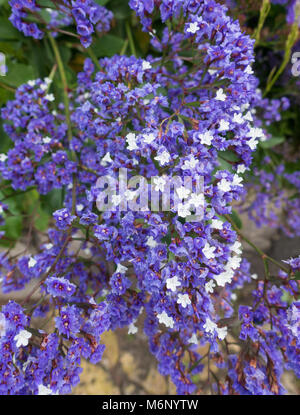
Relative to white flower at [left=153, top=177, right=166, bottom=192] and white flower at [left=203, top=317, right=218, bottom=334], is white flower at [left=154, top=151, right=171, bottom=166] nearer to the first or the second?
white flower at [left=153, top=177, right=166, bottom=192]

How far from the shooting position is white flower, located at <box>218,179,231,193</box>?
78 centimetres

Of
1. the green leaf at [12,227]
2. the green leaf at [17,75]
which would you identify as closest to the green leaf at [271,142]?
the green leaf at [17,75]

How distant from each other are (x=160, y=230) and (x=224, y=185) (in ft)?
0.58

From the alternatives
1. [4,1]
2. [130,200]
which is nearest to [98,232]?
[130,200]

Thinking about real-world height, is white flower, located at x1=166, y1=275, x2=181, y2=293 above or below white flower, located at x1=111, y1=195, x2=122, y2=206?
below

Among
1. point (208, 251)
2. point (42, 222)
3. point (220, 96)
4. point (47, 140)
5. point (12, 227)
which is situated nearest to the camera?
point (208, 251)

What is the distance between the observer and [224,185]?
30.7 inches

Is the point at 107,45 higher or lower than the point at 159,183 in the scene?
higher

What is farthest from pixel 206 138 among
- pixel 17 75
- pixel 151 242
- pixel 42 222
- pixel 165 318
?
pixel 42 222

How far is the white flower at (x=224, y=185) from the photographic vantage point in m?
0.78

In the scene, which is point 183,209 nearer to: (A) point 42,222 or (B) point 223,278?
(B) point 223,278

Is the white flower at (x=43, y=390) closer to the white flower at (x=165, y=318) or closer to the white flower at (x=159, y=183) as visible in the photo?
the white flower at (x=165, y=318)

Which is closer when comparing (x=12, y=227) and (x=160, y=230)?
(x=160, y=230)

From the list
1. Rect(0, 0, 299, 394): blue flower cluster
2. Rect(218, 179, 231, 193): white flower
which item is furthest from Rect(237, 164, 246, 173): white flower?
Rect(218, 179, 231, 193): white flower
